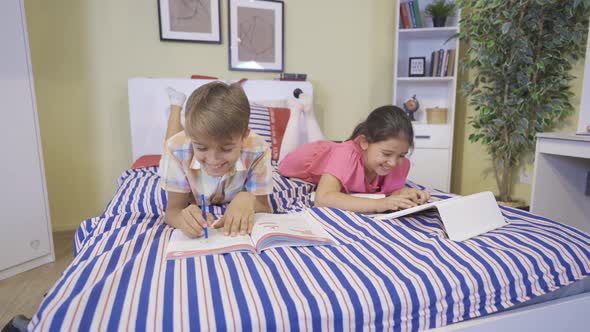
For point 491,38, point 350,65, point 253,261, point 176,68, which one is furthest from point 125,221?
point 491,38

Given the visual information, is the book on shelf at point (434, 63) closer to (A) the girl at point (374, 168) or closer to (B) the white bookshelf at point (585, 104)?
(B) the white bookshelf at point (585, 104)

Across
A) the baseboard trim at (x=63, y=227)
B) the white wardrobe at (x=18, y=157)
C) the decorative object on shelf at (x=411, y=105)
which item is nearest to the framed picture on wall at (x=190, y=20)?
the white wardrobe at (x=18, y=157)

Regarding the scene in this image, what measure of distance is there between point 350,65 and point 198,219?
7.17 feet

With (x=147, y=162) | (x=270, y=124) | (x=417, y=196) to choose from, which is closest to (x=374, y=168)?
(x=417, y=196)

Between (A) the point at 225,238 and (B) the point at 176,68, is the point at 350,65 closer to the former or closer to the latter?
(B) the point at 176,68

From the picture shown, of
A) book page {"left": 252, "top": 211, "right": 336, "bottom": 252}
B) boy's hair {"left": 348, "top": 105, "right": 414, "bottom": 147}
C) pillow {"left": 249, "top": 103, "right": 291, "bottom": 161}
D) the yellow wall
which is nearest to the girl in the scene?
boy's hair {"left": 348, "top": 105, "right": 414, "bottom": 147}

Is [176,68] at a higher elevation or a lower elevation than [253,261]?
higher

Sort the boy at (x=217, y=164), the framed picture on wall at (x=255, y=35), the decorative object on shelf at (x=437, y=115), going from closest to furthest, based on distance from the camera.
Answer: the boy at (x=217, y=164) → the framed picture on wall at (x=255, y=35) → the decorative object on shelf at (x=437, y=115)

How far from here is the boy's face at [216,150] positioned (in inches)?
33.0

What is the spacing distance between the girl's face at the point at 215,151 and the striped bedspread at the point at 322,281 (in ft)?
0.68

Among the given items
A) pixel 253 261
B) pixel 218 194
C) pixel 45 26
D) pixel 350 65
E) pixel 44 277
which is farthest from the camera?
pixel 350 65

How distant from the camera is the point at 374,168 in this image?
4.02 feet

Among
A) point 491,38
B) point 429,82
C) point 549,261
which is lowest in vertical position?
point 549,261

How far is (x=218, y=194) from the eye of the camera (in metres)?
1.15
